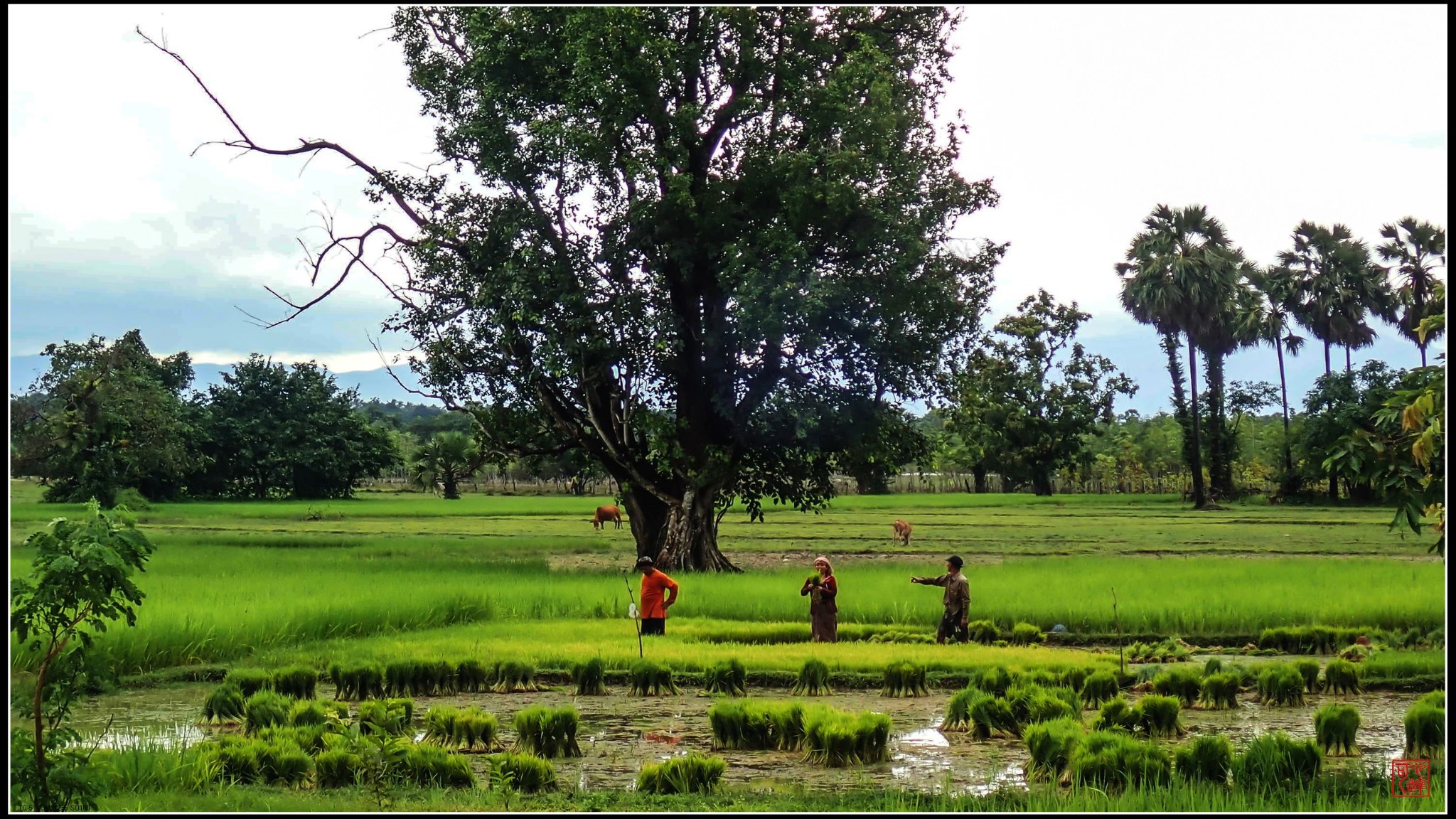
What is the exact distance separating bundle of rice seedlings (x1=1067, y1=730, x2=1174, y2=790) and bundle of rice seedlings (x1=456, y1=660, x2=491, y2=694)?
669 cm

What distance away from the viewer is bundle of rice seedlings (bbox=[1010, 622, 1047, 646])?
16016 mm

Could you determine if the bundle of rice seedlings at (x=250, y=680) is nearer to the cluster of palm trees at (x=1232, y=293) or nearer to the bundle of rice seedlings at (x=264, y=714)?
the bundle of rice seedlings at (x=264, y=714)

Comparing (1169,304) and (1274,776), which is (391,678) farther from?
(1169,304)

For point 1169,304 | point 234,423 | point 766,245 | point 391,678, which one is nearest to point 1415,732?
point 391,678

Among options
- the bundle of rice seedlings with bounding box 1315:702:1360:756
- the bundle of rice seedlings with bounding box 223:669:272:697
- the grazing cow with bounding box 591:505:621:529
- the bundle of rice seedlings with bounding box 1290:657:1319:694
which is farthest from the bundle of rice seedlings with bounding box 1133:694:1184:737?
the grazing cow with bounding box 591:505:621:529

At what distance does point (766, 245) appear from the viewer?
23484 millimetres

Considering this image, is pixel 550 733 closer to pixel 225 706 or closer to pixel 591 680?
pixel 591 680

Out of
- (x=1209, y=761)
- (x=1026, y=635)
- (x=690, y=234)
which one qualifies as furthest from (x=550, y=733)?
(x=690, y=234)

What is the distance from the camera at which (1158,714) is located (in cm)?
991

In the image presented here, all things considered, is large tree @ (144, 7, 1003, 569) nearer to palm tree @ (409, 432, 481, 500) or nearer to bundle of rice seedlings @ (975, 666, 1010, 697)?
bundle of rice seedlings @ (975, 666, 1010, 697)

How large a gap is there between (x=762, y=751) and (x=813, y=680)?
9.36 ft

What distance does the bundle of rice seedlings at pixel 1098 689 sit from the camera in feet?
37.2

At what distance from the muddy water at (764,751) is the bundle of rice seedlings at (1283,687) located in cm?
10

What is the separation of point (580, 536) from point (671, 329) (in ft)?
56.8
